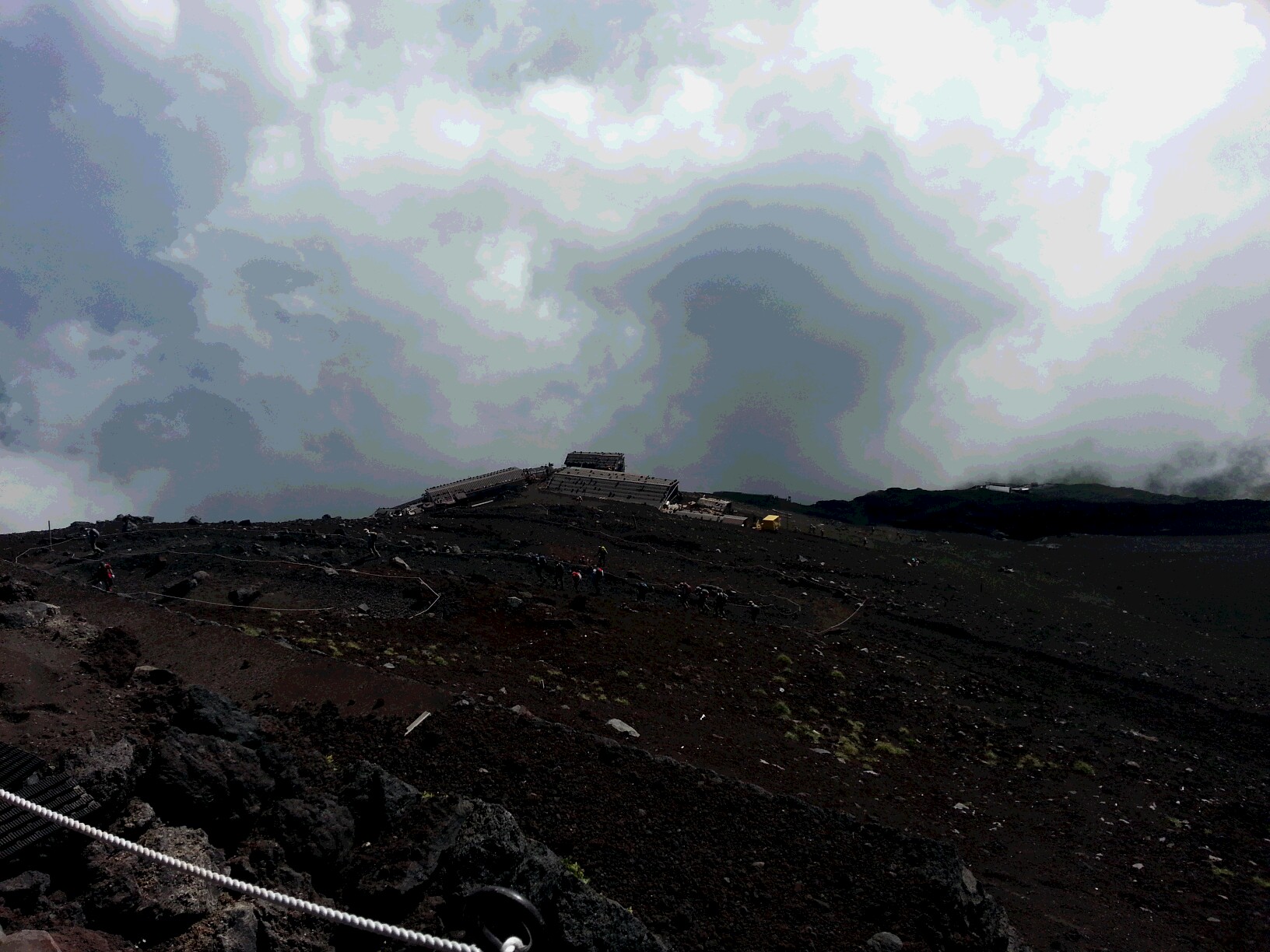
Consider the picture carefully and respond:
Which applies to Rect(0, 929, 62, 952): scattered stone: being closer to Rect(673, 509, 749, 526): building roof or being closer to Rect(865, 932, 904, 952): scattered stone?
Rect(865, 932, 904, 952): scattered stone

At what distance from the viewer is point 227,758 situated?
5.95 metres

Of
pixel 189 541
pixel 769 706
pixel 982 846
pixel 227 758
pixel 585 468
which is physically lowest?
pixel 982 846

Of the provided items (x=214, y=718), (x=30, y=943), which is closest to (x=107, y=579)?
(x=214, y=718)

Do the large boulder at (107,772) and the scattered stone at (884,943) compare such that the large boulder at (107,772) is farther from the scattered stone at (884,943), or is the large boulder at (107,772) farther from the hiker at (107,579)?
the hiker at (107,579)

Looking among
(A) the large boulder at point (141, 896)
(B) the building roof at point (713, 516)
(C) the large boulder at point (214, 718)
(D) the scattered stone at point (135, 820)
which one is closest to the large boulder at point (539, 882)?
(A) the large boulder at point (141, 896)

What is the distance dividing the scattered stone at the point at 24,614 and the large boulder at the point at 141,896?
582 cm

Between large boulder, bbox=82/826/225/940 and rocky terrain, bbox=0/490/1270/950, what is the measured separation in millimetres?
17

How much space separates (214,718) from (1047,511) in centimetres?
4206

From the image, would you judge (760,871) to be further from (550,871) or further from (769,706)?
(769,706)

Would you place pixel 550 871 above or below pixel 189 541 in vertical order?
below

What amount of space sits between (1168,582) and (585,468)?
2564 cm

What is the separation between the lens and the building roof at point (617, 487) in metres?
34.5

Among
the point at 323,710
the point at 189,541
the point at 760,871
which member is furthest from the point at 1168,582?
the point at 189,541

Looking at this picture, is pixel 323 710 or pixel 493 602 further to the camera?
pixel 493 602
